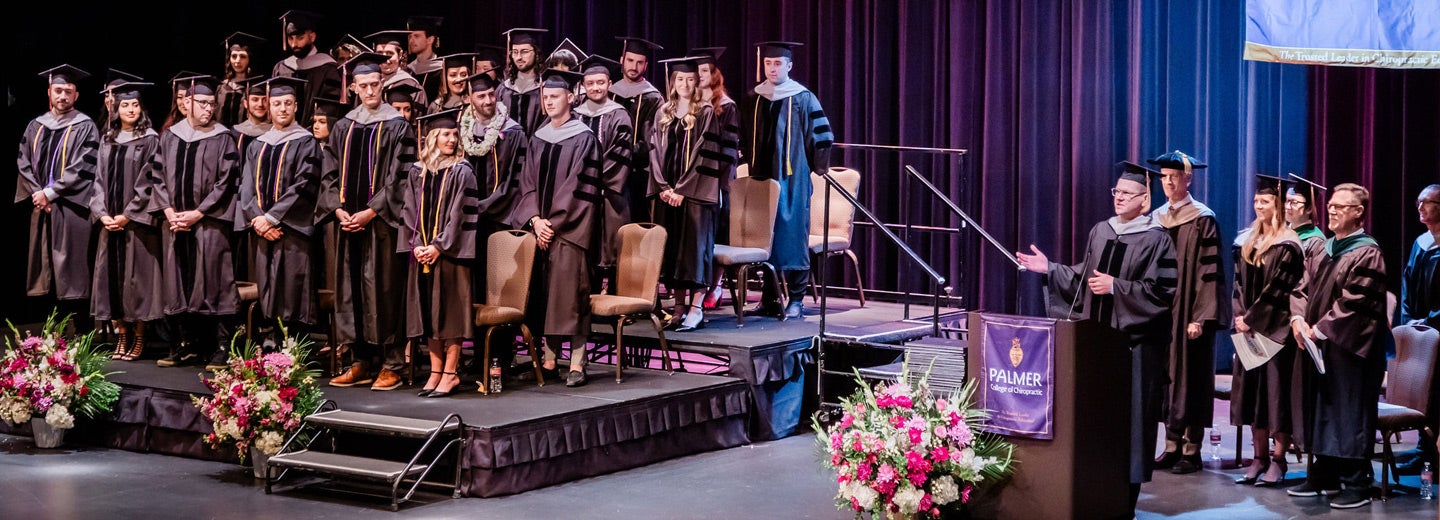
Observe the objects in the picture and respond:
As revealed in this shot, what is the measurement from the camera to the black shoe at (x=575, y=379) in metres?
8.07

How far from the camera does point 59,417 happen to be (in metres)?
7.91

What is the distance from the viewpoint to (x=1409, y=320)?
27.6 ft

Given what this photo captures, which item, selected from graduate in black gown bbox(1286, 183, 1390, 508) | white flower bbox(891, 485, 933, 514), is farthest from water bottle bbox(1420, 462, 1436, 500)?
white flower bbox(891, 485, 933, 514)

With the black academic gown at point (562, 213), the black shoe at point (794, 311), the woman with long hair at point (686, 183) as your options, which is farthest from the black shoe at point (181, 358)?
the black shoe at point (794, 311)

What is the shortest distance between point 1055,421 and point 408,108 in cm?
418

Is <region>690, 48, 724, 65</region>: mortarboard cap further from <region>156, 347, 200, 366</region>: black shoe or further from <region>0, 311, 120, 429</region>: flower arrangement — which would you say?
<region>0, 311, 120, 429</region>: flower arrangement

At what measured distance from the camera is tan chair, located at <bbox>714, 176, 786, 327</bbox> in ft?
29.9

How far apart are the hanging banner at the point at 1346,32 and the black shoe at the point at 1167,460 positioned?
3.14 meters

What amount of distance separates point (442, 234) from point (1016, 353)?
3.00m

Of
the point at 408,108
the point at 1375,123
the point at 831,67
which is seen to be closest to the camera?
the point at 408,108

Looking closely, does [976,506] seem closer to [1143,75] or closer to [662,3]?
[1143,75]

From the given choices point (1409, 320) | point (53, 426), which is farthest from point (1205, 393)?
point (53, 426)

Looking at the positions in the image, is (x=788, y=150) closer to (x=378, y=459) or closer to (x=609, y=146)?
(x=609, y=146)

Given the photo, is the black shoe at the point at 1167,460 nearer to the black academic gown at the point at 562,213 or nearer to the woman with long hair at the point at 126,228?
the black academic gown at the point at 562,213
